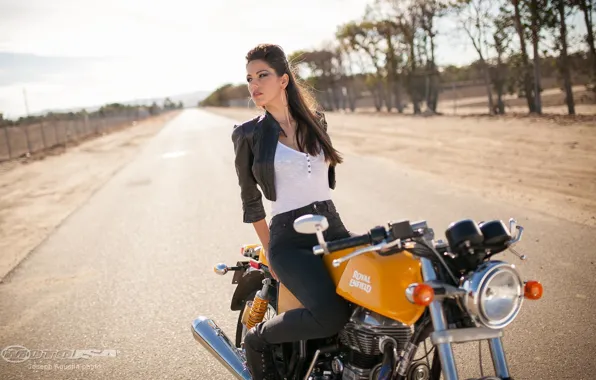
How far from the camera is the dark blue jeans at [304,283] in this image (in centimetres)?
237

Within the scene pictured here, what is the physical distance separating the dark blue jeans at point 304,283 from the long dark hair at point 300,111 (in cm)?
31

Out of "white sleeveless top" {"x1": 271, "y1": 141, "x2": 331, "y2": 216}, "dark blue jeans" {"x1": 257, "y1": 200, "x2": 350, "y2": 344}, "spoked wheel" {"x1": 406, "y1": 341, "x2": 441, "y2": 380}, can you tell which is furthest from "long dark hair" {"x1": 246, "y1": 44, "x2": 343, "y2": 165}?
"spoked wheel" {"x1": 406, "y1": 341, "x2": 441, "y2": 380}

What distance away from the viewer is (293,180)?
2664 mm

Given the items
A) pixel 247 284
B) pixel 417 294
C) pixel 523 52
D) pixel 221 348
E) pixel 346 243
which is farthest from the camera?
pixel 523 52

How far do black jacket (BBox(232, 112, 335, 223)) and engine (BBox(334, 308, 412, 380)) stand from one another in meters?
0.78

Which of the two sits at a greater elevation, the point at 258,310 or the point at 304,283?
the point at 304,283

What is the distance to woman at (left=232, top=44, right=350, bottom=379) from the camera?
2414 millimetres

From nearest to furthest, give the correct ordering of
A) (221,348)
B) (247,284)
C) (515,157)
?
(221,348) → (247,284) → (515,157)

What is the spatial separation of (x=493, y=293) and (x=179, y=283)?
13.6ft

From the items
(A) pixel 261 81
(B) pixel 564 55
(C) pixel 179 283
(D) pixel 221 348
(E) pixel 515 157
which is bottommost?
(C) pixel 179 283

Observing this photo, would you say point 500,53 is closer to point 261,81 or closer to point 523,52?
point 523,52

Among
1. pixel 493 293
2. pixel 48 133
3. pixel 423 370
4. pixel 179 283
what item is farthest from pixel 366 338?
pixel 48 133

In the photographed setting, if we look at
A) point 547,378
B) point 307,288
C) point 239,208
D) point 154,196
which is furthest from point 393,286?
point 154,196

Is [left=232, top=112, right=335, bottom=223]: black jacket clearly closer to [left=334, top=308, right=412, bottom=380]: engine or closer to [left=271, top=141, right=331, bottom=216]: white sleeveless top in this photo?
[left=271, top=141, right=331, bottom=216]: white sleeveless top
